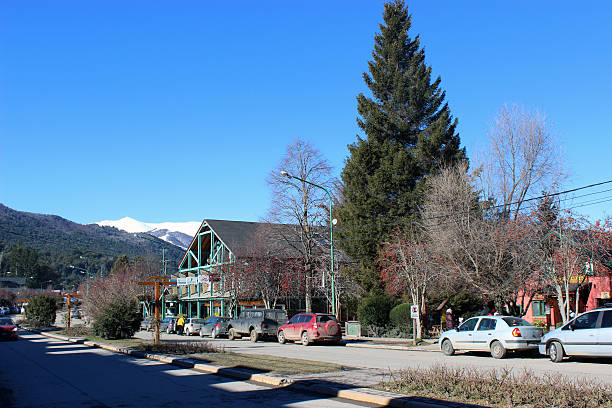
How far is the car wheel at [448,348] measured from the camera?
21.0m

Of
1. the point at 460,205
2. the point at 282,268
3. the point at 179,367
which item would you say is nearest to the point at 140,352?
the point at 179,367

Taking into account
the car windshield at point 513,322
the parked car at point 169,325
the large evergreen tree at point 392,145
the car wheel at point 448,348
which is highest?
the large evergreen tree at point 392,145

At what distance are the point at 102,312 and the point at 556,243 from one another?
933 inches

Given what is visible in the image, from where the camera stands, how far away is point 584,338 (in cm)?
1616

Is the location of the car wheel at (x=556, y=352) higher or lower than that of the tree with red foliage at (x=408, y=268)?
lower

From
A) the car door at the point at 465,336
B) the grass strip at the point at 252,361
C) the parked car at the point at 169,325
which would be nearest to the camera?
the grass strip at the point at 252,361

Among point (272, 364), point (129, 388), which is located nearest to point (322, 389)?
point (129, 388)

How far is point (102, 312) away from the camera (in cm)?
3025

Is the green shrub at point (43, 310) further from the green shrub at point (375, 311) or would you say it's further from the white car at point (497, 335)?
the white car at point (497, 335)

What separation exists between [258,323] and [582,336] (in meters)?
20.0

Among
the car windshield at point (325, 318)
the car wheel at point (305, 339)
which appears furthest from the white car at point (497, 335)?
the car wheel at point (305, 339)

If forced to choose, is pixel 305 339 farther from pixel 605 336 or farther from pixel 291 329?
pixel 605 336

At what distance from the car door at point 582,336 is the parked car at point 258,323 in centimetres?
1864

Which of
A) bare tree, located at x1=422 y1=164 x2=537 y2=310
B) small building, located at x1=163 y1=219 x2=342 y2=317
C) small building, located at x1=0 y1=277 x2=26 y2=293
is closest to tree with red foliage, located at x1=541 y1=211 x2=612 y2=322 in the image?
bare tree, located at x1=422 y1=164 x2=537 y2=310
